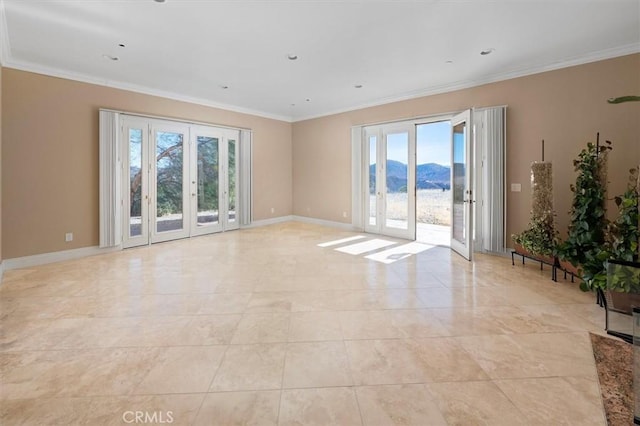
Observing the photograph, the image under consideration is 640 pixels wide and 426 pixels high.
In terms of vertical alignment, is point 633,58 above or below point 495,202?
above

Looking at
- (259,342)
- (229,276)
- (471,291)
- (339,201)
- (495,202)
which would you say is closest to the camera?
(259,342)

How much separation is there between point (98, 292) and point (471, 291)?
177 inches

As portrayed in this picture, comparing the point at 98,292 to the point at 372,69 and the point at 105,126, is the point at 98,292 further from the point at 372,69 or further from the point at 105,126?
the point at 372,69

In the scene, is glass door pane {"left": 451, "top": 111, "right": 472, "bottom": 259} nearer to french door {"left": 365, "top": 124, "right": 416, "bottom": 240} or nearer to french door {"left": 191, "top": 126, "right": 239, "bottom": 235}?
french door {"left": 365, "top": 124, "right": 416, "bottom": 240}

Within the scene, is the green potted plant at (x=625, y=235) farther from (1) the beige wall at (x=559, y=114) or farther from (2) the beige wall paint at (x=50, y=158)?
(2) the beige wall paint at (x=50, y=158)

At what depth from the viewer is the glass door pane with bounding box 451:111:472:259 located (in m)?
5.01

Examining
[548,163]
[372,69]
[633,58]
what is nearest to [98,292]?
[372,69]

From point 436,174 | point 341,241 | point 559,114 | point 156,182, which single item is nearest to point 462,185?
point 559,114

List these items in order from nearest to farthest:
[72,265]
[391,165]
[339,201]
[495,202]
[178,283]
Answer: [178,283] → [72,265] → [495,202] → [391,165] → [339,201]

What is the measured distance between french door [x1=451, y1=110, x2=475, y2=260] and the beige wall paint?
596 cm

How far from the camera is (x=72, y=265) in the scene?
4781 millimetres
